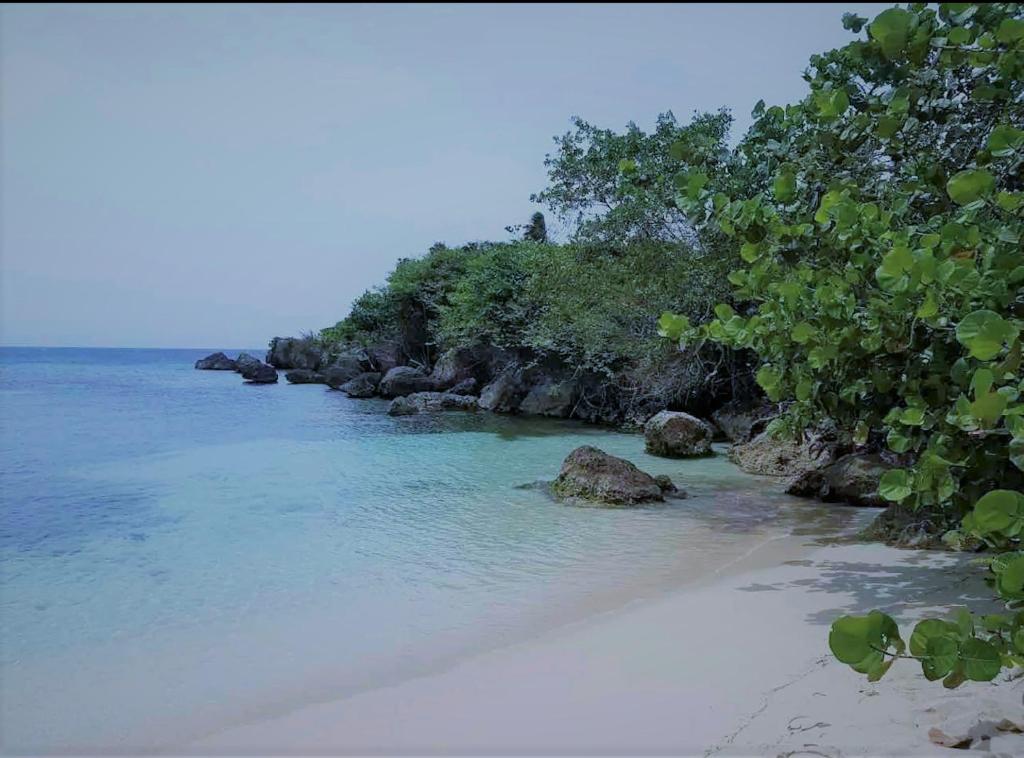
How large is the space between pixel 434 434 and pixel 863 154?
14.0 meters

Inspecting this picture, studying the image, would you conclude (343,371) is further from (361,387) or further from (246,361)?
(246,361)

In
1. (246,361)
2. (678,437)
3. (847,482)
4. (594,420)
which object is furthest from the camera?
(246,361)

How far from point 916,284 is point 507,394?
21548 mm

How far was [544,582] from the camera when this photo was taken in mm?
6391

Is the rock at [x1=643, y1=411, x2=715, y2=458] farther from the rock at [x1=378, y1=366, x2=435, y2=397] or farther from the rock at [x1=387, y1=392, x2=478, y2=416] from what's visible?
the rock at [x1=378, y1=366, x2=435, y2=397]

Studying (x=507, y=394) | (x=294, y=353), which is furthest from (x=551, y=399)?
(x=294, y=353)

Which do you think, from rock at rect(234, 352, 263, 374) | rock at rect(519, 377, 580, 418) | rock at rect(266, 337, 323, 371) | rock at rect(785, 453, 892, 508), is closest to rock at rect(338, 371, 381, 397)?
rock at rect(519, 377, 580, 418)

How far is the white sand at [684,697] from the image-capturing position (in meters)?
3.13

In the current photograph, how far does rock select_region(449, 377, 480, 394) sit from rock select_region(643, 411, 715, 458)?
13.4 m

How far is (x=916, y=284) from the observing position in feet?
7.83

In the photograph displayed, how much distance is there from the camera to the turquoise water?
4566mm

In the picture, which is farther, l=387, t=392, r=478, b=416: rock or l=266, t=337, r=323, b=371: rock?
l=266, t=337, r=323, b=371: rock

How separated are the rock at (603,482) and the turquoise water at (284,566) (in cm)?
32

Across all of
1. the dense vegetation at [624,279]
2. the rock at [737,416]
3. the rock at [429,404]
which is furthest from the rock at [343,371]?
the rock at [737,416]
